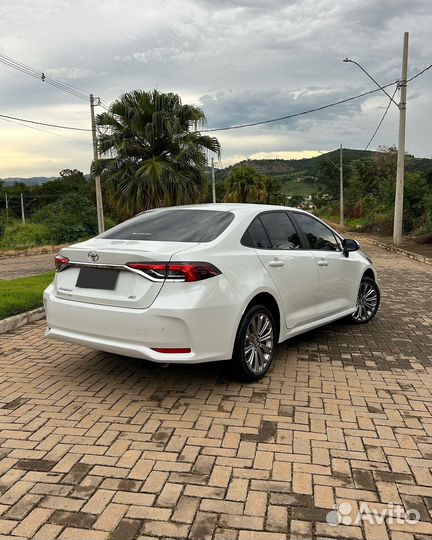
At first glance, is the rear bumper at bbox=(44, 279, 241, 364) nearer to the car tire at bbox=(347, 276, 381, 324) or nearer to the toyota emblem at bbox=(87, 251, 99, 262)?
the toyota emblem at bbox=(87, 251, 99, 262)

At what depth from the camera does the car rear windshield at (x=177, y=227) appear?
13.8 ft

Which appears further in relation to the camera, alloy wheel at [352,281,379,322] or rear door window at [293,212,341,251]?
alloy wheel at [352,281,379,322]

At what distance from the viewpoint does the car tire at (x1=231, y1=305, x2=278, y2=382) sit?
164 inches

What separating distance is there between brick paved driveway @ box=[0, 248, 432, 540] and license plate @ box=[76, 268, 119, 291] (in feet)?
3.06

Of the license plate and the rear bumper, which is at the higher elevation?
the license plate

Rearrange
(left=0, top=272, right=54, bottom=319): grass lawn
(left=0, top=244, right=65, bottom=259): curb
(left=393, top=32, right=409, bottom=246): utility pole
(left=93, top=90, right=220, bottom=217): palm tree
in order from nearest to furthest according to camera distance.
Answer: (left=0, top=272, right=54, bottom=319): grass lawn → (left=93, top=90, right=220, bottom=217): palm tree → (left=393, top=32, right=409, bottom=246): utility pole → (left=0, top=244, right=65, bottom=259): curb

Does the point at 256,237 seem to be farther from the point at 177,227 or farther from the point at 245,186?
the point at 245,186

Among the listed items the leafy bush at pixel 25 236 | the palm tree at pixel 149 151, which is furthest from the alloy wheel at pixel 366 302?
the leafy bush at pixel 25 236

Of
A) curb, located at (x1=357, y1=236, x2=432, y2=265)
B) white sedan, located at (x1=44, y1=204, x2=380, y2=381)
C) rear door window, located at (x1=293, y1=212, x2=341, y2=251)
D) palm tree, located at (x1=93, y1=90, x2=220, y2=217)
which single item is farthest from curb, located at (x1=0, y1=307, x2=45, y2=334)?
curb, located at (x1=357, y1=236, x2=432, y2=265)

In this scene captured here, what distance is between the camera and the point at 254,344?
438 centimetres

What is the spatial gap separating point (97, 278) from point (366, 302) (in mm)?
3918

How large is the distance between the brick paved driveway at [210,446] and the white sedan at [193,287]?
453 mm

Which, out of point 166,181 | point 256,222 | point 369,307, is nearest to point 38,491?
point 256,222
